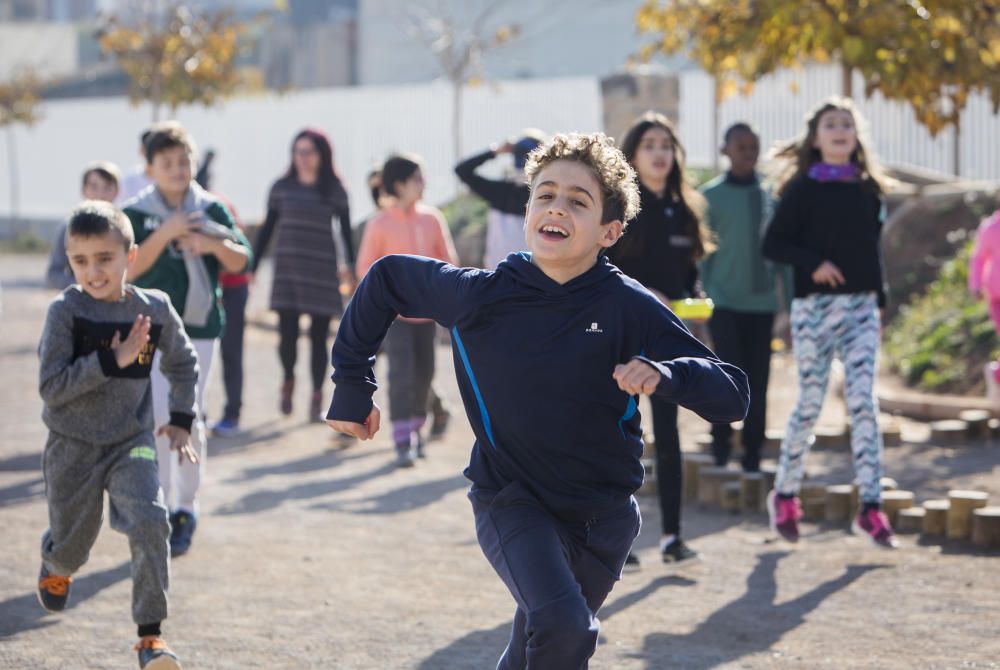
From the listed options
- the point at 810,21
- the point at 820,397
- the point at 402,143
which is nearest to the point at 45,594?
the point at 820,397

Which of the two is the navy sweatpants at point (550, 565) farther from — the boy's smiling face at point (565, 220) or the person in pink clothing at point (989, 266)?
the person in pink clothing at point (989, 266)

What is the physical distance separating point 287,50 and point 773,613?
181 ft

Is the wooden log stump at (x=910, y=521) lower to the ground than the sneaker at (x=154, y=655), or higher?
lower

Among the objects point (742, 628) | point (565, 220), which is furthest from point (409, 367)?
point (565, 220)

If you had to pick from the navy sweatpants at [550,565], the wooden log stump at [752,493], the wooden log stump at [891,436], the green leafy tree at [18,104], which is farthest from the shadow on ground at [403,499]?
the green leafy tree at [18,104]

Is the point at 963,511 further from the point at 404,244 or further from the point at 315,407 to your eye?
the point at 315,407

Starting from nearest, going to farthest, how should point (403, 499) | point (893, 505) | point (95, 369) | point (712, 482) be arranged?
point (95, 369), point (893, 505), point (712, 482), point (403, 499)

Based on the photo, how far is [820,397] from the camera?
26.6 ft

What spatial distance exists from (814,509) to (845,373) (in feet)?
3.29

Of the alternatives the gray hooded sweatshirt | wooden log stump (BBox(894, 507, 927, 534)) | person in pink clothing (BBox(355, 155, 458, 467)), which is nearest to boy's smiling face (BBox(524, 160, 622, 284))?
the gray hooded sweatshirt

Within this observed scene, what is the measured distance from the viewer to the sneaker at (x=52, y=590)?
6148 mm

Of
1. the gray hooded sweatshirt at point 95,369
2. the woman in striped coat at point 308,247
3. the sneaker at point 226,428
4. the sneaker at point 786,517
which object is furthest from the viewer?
the woman in striped coat at point 308,247

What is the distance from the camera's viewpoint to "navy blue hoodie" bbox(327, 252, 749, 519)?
14.8 feet

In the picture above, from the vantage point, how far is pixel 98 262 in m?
5.99
